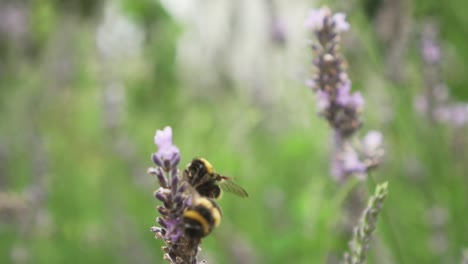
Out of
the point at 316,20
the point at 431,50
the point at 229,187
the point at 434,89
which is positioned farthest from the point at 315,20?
the point at 434,89

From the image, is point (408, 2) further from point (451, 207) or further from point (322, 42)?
point (322, 42)

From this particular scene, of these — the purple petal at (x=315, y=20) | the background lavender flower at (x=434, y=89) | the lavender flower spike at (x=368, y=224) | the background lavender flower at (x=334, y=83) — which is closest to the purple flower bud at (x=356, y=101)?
the background lavender flower at (x=334, y=83)

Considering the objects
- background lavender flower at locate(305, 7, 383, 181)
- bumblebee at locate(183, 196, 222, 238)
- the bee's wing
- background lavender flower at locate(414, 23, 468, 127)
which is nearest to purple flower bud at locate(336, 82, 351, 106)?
background lavender flower at locate(305, 7, 383, 181)

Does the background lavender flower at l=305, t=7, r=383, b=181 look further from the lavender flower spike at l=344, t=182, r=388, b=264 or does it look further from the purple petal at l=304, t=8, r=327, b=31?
the lavender flower spike at l=344, t=182, r=388, b=264

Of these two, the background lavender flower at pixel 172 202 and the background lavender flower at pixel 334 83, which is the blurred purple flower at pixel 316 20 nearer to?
the background lavender flower at pixel 334 83

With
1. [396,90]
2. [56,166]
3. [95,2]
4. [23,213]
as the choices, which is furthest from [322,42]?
[95,2]

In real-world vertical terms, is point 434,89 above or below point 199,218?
above

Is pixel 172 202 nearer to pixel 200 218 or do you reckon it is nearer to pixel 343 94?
pixel 200 218
